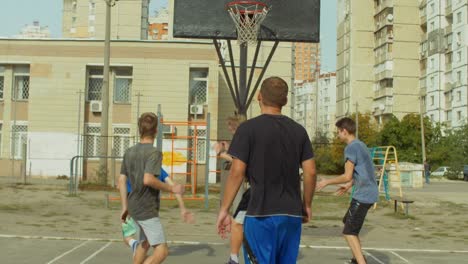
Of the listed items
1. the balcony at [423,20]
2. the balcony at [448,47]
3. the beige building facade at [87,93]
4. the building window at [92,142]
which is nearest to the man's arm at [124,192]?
the beige building facade at [87,93]

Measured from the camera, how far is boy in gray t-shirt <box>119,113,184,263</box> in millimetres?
6711

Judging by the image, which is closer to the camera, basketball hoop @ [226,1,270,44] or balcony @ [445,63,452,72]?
basketball hoop @ [226,1,270,44]

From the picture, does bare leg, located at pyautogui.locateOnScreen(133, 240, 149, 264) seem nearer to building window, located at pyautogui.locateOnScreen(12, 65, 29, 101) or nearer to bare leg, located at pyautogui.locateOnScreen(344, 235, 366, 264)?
bare leg, located at pyautogui.locateOnScreen(344, 235, 366, 264)

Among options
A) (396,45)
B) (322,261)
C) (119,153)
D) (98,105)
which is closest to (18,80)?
(98,105)

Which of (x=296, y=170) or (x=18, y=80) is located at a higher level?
(x=18, y=80)

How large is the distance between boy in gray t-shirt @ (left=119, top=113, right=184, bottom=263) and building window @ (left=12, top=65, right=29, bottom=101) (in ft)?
107

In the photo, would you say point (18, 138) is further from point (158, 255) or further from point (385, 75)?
point (385, 75)

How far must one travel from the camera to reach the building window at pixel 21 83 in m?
37.6

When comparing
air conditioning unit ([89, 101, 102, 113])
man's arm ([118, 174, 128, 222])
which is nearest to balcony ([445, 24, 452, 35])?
air conditioning unit ([89, 101, 102, 113])

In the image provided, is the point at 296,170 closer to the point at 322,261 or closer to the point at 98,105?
the point at 322,261

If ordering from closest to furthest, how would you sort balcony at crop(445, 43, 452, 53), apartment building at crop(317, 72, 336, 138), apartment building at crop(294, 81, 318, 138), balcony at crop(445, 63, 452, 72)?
balcony at crop(445, 43, 452, 53) → balcony at crop(445, 63, 452, 72) → apartment building at crop(317, 72, 336, 138) → apartment building at crop(294, 81, 318, 138)

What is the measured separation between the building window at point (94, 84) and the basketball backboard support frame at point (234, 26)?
2373 cm

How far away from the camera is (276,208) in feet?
16.0

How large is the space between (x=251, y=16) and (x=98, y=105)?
23.7 meters
